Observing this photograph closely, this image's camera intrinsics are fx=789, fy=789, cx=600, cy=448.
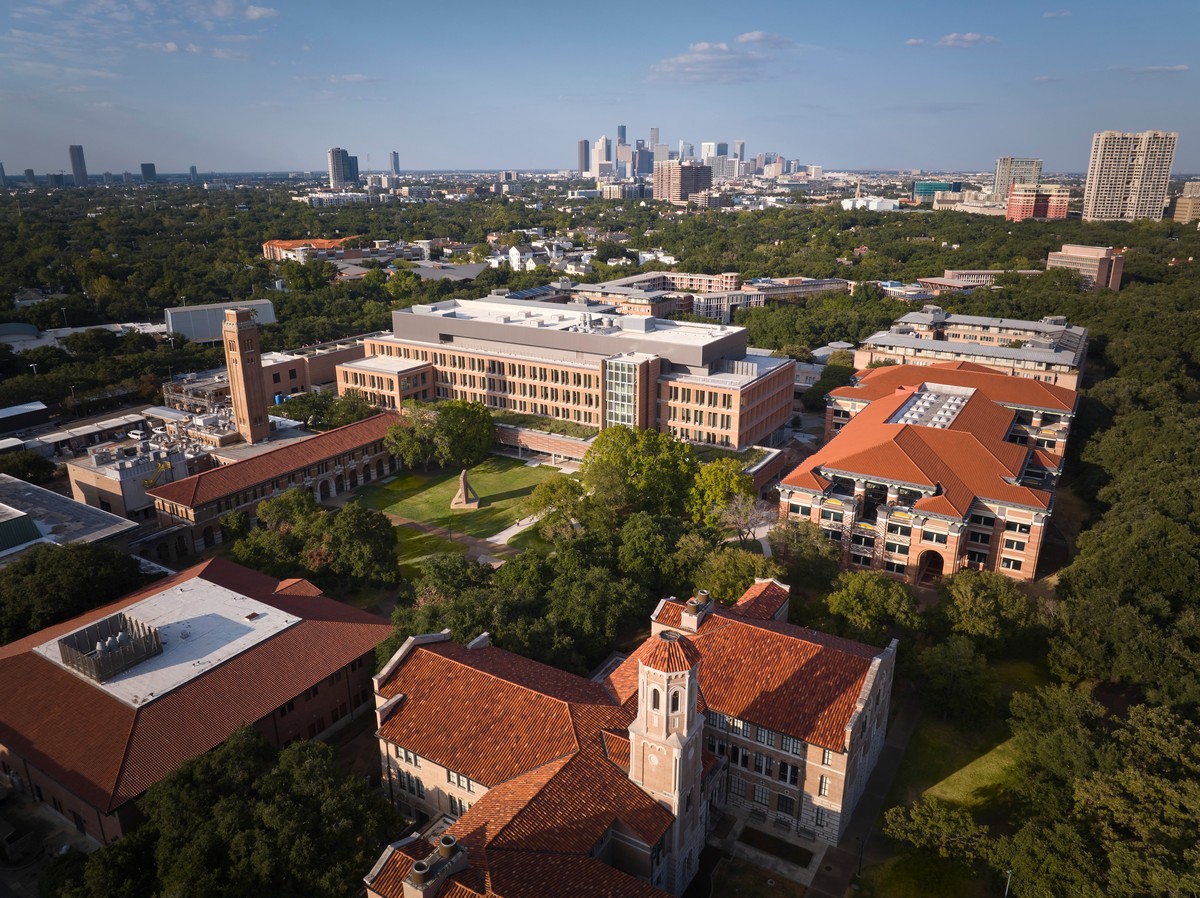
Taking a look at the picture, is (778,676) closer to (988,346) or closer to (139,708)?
(139,708)

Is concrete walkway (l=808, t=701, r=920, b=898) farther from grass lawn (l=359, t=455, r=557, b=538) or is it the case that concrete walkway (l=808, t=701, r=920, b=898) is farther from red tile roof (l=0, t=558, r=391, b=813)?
grass lawn (l=359, t=455, r=557, b=538)

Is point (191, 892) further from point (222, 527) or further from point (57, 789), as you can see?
point (222, 527)

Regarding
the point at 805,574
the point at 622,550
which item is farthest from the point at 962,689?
the point at 622,550

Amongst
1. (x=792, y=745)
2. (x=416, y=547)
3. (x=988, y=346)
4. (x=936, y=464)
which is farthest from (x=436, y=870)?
(x=988, y=346)

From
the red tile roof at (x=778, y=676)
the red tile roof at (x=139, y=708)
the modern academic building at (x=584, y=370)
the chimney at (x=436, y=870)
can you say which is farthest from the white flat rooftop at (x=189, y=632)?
the modern academic building at (x=584, y=370)

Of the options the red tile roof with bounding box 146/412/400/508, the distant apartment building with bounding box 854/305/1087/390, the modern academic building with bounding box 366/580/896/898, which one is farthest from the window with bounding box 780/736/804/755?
the distant apartment building with bounding box 854/305/1087/390

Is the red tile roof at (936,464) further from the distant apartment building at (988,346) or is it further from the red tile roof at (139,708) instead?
the red tile roof at (139,708)

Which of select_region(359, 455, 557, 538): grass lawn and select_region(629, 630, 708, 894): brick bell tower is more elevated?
select_region(629, 630, 708, 894): brick bell tower
